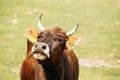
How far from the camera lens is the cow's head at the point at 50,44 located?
25.8 ft

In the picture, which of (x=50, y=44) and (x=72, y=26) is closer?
(x=50, y=44)

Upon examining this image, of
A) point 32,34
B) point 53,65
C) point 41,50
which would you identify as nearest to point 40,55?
point 41,50

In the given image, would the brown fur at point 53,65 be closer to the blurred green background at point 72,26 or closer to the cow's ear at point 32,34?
the cow's ear at point 32,34

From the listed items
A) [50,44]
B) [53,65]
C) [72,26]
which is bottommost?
[53,65]

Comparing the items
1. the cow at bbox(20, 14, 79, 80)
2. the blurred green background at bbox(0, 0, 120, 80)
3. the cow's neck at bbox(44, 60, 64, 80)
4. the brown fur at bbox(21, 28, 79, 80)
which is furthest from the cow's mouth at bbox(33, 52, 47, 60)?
the blurred green background at bbox(0, 0, 120, 80)

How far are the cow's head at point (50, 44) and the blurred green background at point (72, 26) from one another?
624 centimetres

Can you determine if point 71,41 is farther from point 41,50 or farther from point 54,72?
point 41,50

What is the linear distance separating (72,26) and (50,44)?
1806cm

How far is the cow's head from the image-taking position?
788 cm

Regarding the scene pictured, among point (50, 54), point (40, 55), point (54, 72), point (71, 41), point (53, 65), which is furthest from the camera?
point (71, 41)

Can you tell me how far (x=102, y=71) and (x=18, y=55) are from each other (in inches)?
146

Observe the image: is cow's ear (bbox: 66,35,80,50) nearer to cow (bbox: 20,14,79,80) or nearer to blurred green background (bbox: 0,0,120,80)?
cow (bbox: 20,14,79,80)

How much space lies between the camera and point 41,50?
307 inches

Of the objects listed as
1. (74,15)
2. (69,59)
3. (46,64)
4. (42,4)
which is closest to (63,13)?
(74,15)
